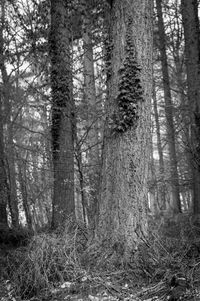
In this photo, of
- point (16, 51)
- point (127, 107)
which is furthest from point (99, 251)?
point (16, 51)

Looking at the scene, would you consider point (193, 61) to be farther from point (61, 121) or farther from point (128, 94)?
point (128, 94)

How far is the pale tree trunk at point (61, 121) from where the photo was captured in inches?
293

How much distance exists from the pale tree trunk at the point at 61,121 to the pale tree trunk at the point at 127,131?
232 centimetres

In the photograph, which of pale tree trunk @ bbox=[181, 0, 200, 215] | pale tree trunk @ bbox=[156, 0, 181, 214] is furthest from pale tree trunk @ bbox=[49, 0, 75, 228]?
pale tree trunk @ bbox=[156, 0, 181, 214]

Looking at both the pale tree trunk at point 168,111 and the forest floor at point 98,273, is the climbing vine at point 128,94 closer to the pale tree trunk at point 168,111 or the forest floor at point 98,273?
the forest floor at point 98,273

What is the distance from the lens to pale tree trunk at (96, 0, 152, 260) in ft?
16.4

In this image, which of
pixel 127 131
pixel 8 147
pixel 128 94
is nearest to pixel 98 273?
pixel 127 131

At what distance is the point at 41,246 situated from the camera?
478cm

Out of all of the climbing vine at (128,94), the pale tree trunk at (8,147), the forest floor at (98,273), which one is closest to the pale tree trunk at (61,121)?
the pale tree trunk at (8,147)

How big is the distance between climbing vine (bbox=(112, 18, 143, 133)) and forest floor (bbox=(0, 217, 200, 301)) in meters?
1.70

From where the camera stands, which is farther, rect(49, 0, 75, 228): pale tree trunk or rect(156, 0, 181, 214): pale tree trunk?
rect(156, 0, 181, 214): pale tree trunk

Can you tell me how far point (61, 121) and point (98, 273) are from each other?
3.91 meters

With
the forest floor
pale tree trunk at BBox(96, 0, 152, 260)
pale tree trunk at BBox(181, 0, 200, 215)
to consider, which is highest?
pale tree trunk at BBox(181, 0, 200, 215)

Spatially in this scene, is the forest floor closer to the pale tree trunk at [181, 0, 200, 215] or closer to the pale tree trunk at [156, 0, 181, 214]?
the pale tree trunk at [181, 0, 200, 215]
